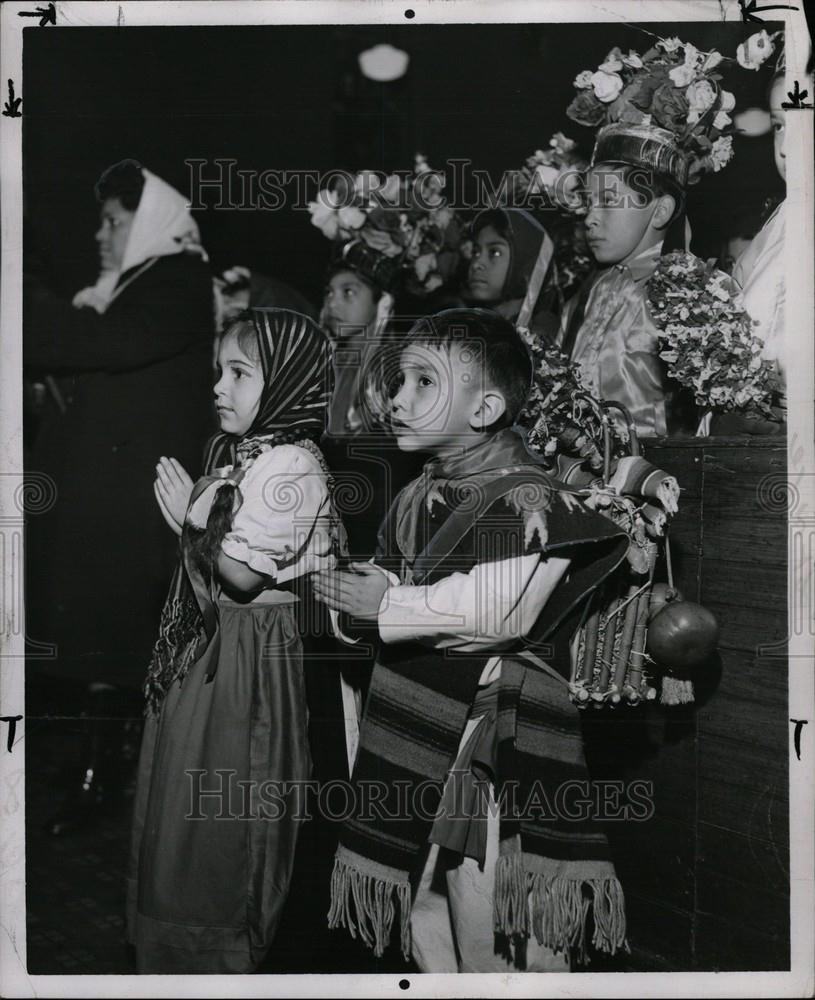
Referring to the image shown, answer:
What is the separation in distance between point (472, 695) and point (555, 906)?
1.79 ft

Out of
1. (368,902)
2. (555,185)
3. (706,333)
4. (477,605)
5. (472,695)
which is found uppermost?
(555,185)

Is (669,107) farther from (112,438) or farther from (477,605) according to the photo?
(112,438)

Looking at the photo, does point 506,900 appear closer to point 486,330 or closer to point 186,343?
point 486,330

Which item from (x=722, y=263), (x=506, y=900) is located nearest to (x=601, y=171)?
(x=722, y=263)

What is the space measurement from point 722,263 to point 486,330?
25.3 inches

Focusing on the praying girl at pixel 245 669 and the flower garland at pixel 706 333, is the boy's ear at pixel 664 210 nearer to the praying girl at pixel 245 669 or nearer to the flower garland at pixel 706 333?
the flower garland at pixel 706 333

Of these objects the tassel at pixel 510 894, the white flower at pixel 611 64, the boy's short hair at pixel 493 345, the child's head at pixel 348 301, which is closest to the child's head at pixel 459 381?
the boy's short hair at pixel 493 345

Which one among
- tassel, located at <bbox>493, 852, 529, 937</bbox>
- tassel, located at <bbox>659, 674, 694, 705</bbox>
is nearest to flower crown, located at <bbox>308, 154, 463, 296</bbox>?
tassel, located at <bbox>659, 674, 694, 705</bbox>

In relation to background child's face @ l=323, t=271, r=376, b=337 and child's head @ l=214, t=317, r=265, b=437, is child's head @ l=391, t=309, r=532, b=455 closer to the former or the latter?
background child's face @ l=323, t=271, r=376, b=337

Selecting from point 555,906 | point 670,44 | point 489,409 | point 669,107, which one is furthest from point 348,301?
point 555,906

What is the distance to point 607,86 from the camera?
233cm

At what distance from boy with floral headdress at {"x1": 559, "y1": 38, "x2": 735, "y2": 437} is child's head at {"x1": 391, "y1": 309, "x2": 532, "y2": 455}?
0.66ft

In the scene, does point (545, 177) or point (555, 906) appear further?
point (545, 177)

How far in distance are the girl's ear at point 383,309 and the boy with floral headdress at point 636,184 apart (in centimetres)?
45
